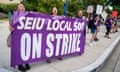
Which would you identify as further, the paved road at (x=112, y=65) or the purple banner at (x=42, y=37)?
the paved road at (x=112, y=65)

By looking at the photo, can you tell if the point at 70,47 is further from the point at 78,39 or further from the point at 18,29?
the point at 18,29

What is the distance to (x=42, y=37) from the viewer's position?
23.1 ft

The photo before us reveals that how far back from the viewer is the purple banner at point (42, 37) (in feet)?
20.5

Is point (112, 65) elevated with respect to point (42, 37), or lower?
lower

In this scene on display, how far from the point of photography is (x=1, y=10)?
34.1 meters

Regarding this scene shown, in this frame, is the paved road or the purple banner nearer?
the purple banner

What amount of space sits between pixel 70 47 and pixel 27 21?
8.34 ft

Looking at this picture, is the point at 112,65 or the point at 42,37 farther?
the point at 112,65

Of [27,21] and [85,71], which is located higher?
[27,21]

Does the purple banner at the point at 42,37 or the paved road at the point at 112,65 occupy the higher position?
the purple banner at the point at 42,37

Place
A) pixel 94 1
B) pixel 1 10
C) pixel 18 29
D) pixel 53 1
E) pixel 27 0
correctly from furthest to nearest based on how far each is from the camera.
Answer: pixel 94 1, pixel 1 10, pixel 27 0, pixel 53 1, pixel 18 29

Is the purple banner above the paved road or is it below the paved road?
above

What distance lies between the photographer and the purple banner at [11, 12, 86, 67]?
6.26m

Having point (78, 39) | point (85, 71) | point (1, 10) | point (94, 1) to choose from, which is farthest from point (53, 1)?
point (85, 71)
